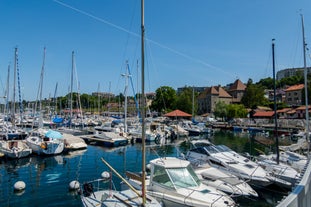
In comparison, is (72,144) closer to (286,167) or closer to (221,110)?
(286,167)

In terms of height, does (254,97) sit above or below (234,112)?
above

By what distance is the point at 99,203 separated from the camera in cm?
1020

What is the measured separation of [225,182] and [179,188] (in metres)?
4.02

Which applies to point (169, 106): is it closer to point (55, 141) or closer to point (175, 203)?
point (55, 141)

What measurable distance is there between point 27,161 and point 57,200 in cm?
1305

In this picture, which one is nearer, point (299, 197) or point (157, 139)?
point (299, 197)

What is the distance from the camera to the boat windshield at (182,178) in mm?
11209

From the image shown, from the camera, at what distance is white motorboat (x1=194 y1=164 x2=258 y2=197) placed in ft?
42.5

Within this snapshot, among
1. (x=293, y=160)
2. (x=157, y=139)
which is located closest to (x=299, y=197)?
(x=293, y=160)

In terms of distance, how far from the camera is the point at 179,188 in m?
10.9

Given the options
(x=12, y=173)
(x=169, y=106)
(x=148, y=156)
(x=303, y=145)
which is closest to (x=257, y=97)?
(x=169, y=106)

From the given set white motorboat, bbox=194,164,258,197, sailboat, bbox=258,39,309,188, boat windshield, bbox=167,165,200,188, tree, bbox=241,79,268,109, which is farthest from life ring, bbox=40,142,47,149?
tree, bbox=241,79,268,109

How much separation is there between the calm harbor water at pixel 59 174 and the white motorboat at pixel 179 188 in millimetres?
3162

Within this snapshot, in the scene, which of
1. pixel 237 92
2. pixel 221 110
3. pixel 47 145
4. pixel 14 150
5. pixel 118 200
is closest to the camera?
pixel 118 200
